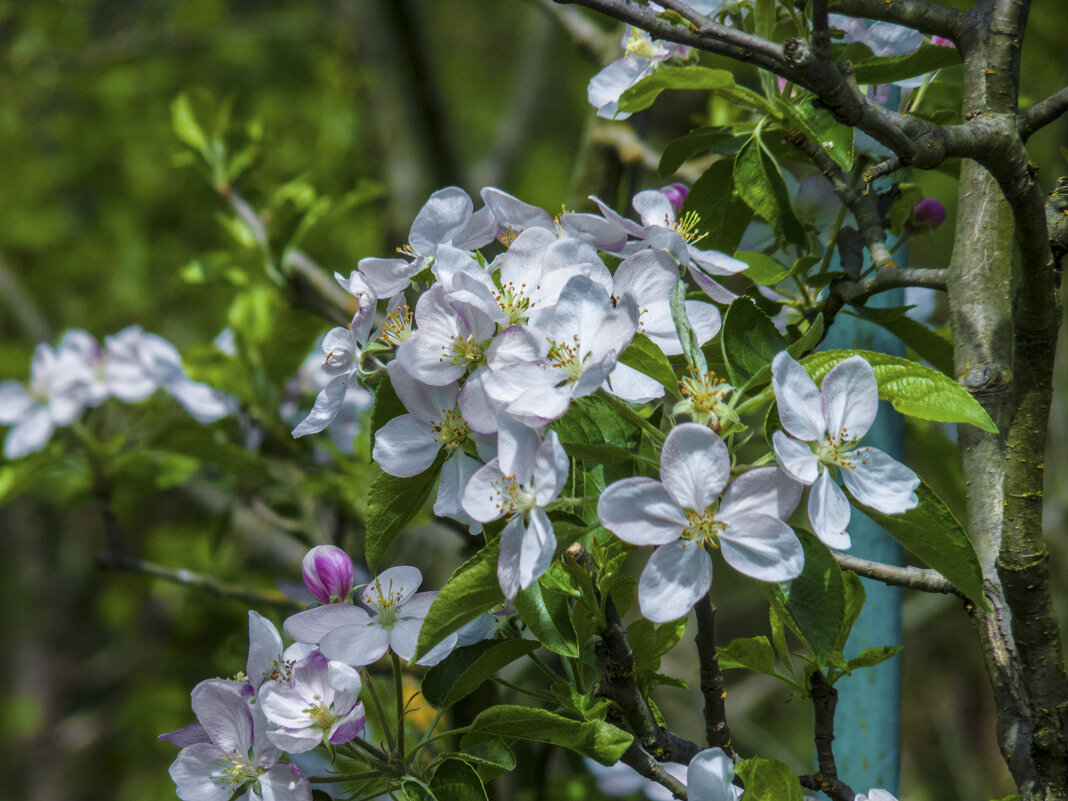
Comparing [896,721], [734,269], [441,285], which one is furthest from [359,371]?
[896,721]

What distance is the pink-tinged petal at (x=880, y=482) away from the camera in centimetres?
57

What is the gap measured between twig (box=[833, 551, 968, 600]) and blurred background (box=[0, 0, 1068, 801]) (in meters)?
0.36

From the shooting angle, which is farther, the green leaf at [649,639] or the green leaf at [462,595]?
the green leaf at [649,639]

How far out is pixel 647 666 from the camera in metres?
0.74

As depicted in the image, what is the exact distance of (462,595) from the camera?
57 cm

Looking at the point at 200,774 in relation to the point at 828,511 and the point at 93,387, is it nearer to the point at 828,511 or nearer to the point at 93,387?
the point at 828,511

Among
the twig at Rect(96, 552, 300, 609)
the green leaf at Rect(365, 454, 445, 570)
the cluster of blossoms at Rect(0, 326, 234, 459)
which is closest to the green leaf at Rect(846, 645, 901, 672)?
the green leaf at Rect(365, 454, 445, 570)

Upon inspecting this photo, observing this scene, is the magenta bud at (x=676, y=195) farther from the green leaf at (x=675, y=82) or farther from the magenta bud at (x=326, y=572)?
the magenta bud at (x=326, y=572)

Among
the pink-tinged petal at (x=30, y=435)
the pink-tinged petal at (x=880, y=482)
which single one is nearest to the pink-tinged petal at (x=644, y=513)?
Answer: the pink-tinged petal at (x=880, y=482)

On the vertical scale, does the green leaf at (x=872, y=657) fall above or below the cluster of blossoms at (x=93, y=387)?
above

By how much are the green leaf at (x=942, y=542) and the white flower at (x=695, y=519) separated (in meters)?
0.07

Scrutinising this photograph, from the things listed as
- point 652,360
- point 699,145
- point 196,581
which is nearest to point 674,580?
point 652,360

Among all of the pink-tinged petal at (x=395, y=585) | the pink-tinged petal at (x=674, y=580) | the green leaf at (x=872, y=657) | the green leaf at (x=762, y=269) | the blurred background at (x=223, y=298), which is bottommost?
the blurred background at (x=223, y=298)

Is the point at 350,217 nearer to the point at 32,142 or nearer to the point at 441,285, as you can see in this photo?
the point at 32,142
